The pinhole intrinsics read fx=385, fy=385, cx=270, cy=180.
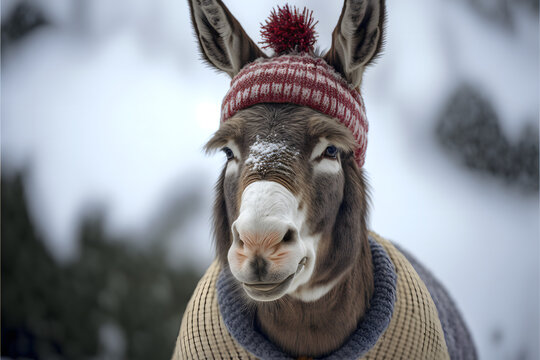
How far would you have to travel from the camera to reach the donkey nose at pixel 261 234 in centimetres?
67

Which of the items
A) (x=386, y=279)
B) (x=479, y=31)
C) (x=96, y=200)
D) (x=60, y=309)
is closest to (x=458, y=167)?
(x=479, y=31)

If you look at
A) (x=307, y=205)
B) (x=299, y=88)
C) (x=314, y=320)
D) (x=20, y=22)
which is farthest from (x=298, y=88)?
(x=20, y=22)

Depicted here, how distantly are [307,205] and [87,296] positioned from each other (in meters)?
1.96

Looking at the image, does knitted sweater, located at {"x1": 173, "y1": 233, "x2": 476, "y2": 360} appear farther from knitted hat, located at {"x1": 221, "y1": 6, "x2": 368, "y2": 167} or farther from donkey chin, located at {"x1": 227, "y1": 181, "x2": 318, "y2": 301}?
knitted hat, located at {"x1": 221, "y1": 6, "x2": 368, "y2": 167}

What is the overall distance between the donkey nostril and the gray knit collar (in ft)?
1.12

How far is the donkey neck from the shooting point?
94 cm

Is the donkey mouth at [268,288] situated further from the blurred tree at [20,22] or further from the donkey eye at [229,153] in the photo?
the blurred tree at [20,22]

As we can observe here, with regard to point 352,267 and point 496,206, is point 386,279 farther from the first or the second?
point 496,206

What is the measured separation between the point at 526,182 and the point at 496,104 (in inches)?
18.1

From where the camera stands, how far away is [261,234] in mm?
670

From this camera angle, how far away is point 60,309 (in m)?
2.28

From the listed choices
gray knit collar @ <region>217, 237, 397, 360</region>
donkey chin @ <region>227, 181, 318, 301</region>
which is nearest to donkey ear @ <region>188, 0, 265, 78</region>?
donkey chin @ <region>227, 181, 318, 301</region>

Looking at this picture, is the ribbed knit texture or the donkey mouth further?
the ribbed knit texture

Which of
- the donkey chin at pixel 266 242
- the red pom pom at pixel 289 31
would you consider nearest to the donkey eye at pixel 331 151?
the donkey chin at pixel 266 242
